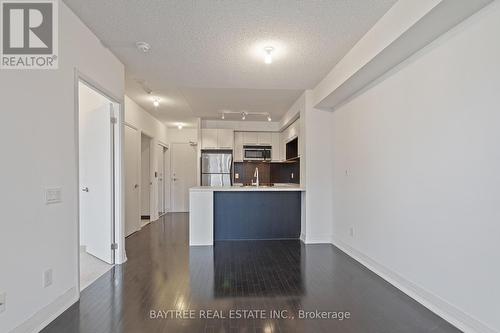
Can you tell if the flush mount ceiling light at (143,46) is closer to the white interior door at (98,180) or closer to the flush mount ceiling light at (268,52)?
the white interior door at (98,180)

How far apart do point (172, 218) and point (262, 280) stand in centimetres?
458

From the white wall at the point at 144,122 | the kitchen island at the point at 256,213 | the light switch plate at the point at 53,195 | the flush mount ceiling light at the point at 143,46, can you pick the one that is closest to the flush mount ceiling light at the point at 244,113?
the white wall at the point at 144,122

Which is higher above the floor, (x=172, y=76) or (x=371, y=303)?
(x=172, y=76)

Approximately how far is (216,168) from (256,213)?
2398mm

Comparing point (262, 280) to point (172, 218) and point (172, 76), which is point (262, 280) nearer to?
point (172, 76)

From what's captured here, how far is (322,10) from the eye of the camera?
231cm

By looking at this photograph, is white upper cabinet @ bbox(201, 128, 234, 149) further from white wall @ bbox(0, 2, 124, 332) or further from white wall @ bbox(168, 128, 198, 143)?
white wall @ bbox(0, 2, 124, 332)

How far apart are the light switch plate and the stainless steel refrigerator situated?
15.1 feet

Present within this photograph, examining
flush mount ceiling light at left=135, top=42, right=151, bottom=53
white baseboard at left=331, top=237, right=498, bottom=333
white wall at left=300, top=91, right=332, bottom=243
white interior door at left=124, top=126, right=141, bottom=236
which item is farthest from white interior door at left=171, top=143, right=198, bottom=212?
white baseboard at left=331, top=237, right=498, bottom=333

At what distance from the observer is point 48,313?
204 centimetres

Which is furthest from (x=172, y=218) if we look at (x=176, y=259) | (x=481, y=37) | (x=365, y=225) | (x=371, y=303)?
(x=481, y=37)

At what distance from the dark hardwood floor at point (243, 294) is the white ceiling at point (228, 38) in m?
2.65

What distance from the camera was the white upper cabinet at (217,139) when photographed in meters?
6.68

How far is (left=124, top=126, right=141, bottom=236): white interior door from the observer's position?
16.0ft
